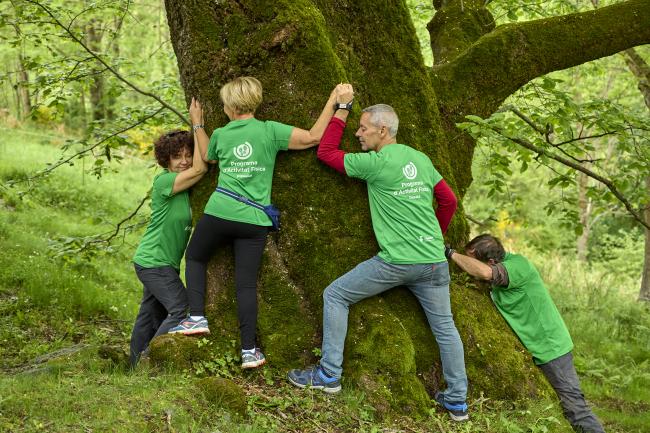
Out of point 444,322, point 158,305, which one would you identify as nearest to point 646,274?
point 444,322

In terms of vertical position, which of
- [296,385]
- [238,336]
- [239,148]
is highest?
[239,148]

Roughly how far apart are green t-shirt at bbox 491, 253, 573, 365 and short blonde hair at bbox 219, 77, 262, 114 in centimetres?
253

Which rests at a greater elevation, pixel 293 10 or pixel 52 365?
pixel 293 10

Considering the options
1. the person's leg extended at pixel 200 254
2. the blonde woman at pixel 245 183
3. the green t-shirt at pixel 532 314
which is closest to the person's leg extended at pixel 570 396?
the green t-shirt at pixel 532 314

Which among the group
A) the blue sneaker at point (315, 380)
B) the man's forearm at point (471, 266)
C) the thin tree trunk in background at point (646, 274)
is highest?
the man's forearm at point (471, 266)

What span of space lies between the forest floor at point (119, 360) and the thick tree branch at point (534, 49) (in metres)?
2.94

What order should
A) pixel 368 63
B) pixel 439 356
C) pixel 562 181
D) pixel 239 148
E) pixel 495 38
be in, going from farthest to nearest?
1. pixel 562 181
2. pixel 495 38
3. pixel 368 63
4. pixel 439 356
5. pixel 239 148

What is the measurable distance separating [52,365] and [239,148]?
231 centimetres

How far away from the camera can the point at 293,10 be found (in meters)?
4.46

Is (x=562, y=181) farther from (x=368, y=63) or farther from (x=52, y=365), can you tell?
(x=52, y=365)

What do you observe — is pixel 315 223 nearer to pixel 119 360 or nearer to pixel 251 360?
pixel 251 360

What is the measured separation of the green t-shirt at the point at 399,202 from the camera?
4.34 metres

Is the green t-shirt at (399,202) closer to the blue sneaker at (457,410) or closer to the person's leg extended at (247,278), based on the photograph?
the person's leg extended at (247,278)

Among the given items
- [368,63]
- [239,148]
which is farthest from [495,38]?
[239,148]
